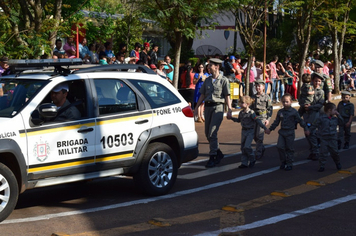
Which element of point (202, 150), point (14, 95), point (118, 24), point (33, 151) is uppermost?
point (118, 24)

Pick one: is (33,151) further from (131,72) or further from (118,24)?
(118,24)

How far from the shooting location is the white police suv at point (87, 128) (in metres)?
6.60

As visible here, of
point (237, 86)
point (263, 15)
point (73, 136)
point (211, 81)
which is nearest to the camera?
point (73, 136)

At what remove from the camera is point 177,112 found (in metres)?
8.30

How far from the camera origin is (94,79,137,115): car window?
747cm

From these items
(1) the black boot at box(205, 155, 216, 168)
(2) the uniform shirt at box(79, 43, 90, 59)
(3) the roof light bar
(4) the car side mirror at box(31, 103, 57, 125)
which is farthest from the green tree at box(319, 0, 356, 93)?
(4) the car side mirror at box(31, 103, 57, 125)

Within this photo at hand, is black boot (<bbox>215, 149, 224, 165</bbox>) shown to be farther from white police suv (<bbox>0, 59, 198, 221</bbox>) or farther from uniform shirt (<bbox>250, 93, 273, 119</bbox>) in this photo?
white police suv (<bbox>0, 59, 198, 221</bbox>)

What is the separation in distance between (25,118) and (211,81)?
179 inches

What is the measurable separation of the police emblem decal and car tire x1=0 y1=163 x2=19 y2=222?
380 millimetres

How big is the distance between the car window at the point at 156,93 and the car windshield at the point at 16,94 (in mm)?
1452

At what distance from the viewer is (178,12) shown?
625 inches

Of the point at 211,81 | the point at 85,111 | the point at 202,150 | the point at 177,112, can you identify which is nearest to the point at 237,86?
the point at 202,150

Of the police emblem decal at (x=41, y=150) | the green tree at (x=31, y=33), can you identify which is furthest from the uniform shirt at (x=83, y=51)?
the police emblem decal at (x=41, y=150)

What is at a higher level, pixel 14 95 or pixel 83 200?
pixel 14 95
